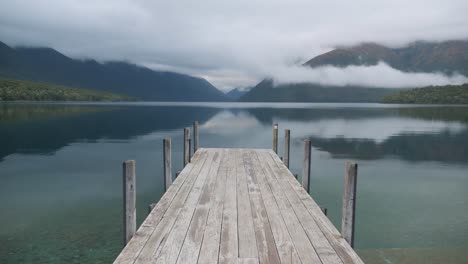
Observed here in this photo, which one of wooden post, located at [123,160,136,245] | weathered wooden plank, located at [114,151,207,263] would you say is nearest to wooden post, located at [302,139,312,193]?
weathered wooden plank, located at [114,151,207,263]

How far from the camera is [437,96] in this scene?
154 meters

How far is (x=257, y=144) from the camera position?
32.9 meters

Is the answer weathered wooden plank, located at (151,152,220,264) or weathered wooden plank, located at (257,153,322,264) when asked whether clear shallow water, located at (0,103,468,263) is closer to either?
weathered wooden plank, located at (151,152,220,264)

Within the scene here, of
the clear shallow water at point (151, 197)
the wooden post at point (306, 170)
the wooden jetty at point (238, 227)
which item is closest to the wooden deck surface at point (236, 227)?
the wooden jetty at point (238, 227)

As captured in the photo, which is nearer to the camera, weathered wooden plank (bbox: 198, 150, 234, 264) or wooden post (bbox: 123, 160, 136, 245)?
weathered wooden plank (bbox: 198, 150, 234, 264)

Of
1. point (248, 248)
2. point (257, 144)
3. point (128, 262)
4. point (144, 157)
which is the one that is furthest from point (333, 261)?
point (257, 144)

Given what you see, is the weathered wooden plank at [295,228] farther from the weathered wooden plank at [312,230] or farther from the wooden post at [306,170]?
the wooden post at [306,170]

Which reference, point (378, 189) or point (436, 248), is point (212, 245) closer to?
point (436, 248)

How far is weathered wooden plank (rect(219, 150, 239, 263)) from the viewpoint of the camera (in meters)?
4.88

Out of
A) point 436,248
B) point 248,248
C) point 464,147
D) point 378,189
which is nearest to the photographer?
point 248,248

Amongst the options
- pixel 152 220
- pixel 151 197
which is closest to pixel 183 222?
pixel 152 220

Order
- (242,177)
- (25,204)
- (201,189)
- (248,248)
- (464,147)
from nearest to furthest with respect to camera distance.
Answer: (248,248)
(201,189)
(242,177)
(25,204)
(464,147)

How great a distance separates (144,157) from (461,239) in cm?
2090

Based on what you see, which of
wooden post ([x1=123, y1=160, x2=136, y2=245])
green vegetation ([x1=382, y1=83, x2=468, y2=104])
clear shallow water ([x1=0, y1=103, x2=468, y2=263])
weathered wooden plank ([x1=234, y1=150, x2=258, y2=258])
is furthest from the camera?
green vegetation ([x1=382, y1=83, x2=468, y2=104])
